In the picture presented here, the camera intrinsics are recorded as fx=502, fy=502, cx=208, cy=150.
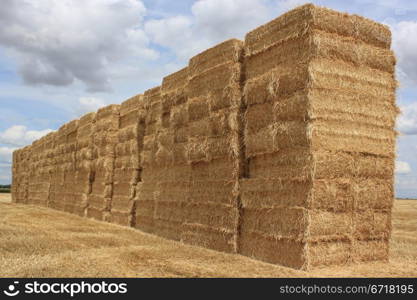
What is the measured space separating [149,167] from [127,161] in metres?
2.25

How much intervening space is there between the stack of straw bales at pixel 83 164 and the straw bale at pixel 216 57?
1006 centimetres

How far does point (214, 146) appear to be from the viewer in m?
11.0

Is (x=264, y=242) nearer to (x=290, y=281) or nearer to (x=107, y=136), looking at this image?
(x=290, y=281)

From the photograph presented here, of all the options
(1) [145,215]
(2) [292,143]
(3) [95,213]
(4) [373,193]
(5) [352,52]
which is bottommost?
(3) [95,213]

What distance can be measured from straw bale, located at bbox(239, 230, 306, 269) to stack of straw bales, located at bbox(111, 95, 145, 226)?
23.8ft

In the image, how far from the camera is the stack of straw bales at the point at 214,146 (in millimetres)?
10359

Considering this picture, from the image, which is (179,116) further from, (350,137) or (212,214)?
(350,137)

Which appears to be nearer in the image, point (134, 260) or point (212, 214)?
point (134, 260)

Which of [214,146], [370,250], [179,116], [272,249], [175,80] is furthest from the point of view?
[175,80]

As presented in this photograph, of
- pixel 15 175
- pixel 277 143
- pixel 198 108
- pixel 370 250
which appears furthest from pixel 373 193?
pixel 15 175

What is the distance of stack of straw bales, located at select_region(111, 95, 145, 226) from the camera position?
16.6 meters

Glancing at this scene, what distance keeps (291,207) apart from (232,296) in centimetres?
305

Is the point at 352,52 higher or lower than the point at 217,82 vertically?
higher

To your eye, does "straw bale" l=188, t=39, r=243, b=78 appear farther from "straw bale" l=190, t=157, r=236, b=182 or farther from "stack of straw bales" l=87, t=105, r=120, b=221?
"stack of straw bales" l=87, t=105, r=120, b=221
